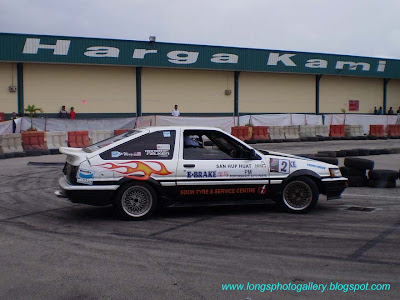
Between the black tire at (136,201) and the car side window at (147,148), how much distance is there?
1.56 ft

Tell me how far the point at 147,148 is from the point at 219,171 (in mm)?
1201

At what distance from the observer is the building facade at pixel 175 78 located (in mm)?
27719

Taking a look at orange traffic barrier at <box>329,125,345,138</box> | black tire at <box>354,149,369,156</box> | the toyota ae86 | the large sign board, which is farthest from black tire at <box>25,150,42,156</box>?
orange traffic barrier at <box>329,125,345,138</box>

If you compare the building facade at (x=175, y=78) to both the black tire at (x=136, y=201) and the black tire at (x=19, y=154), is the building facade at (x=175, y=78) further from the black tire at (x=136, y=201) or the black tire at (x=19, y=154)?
the black tire at (x=136, y=201)

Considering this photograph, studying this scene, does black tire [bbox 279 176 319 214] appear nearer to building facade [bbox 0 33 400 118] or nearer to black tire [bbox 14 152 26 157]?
black tire [bbox 14 152 26 157]

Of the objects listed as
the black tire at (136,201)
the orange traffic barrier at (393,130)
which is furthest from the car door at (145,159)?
the orange traffic barrier at (393,130)

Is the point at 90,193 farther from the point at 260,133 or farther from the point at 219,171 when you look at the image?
the point at 260,133

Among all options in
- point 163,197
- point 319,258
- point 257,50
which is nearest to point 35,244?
point 163,197

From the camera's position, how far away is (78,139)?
21.8 meters

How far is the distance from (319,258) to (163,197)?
2.80 m

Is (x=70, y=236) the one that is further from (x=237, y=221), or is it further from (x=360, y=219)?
Answer: (x=360, y=219)

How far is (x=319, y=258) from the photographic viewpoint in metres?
5.63

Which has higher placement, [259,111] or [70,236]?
[259,111]

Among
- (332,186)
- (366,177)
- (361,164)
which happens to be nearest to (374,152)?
(366,177)
